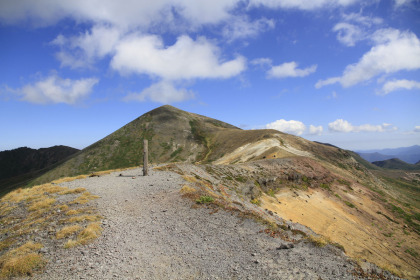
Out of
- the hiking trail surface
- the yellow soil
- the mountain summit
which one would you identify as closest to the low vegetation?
the hiking trail surface

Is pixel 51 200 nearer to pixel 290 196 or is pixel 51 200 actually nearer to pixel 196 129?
pixel 290 196

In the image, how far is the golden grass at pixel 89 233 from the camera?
11094mm

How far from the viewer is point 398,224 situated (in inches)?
1286

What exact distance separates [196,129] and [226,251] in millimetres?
102079

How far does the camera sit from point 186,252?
10.5 m

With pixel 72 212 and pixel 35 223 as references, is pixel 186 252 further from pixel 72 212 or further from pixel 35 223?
pixel 35 223

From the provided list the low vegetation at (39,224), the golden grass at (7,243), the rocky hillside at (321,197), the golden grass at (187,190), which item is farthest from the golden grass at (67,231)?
the golden grass at (187,190)

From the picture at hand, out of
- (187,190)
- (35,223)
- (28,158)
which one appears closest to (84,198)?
(35,223)

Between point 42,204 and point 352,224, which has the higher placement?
point 42,204

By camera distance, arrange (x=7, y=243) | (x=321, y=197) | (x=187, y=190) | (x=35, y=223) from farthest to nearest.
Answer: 1. (x=321, y=197)
2. (x=187, y=190)
3. (x=35, y=223)
4. (x=7, y=243)

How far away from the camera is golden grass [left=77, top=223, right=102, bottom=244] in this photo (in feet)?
36.4

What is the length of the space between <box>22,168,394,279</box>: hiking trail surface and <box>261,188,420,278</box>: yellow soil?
13796mm

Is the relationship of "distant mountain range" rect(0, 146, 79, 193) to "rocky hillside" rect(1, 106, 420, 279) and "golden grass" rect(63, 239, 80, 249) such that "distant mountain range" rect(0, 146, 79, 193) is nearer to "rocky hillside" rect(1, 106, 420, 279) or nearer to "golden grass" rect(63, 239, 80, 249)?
"rocky hillside" rect(1, 106, 420, 279)

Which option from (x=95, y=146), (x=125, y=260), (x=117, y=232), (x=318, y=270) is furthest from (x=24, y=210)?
(x=95, y=146)
